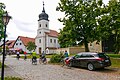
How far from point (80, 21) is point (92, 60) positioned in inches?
428

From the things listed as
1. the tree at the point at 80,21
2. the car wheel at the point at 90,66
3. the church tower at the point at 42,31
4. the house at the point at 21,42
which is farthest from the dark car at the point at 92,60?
the house at the point at 21,42

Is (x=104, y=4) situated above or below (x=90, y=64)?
above

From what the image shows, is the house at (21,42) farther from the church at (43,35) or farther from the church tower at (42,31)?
the church tower at (42,31)

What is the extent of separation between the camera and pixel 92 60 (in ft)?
60.2

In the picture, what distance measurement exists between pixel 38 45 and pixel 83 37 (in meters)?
45.1

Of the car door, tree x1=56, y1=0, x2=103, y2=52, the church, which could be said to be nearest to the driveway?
the car door

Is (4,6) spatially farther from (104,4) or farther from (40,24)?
(40,24)

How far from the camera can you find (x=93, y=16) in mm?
28953

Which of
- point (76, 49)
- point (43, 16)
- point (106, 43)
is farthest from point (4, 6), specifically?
point (43, 16)

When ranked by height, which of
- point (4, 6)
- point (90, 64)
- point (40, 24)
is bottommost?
point (90, 64)

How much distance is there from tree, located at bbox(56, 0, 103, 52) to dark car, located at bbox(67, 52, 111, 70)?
8.33 meters

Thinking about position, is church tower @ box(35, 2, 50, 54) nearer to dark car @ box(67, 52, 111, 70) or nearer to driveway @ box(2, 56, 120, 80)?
dark car @ box(67, 52, 111, 70)

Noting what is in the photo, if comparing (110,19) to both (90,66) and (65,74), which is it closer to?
(90,66)

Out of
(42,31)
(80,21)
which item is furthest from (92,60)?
(42,31)
